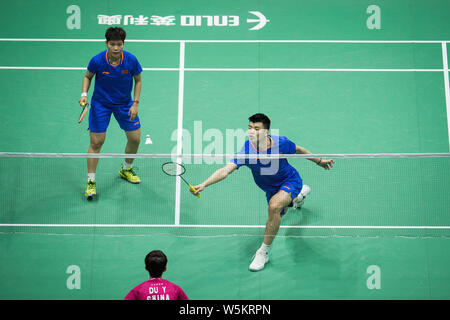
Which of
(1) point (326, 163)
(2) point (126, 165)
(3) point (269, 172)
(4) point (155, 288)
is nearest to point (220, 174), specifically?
(3) point (269, 172)

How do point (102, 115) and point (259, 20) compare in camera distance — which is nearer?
point (102, 115)

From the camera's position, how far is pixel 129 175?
6398 millimetres

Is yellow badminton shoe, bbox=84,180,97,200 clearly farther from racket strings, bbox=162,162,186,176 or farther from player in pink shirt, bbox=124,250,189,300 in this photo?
player in pink shirt, bbox=124,250,189,300

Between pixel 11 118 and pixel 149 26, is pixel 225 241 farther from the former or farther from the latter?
pixel 149 26

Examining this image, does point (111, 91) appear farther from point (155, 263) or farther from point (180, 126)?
point (155, 263)

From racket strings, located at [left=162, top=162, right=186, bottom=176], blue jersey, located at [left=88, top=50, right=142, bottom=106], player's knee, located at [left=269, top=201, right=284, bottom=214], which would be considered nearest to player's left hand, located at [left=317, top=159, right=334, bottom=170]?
player's knee, located at [left=269, top=201, right=284, bottom=214]

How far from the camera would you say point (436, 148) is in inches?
283

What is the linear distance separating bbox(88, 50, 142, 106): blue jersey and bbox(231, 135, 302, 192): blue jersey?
1.91 m

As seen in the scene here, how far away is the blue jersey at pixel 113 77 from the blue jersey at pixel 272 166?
191cm

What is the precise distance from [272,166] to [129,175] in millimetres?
2222
